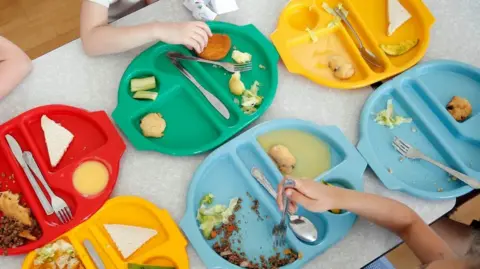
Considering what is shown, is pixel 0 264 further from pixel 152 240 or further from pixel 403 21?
pixel 403 21

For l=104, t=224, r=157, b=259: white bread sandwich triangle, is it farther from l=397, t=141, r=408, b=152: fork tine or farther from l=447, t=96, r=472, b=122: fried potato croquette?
l=447, t=96, r=472, b=122: fried potato croquette

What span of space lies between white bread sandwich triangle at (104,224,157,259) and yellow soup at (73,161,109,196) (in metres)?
0.07

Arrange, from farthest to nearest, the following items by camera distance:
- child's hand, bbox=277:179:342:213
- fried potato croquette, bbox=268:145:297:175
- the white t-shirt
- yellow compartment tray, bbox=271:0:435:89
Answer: the white t-shirt
yellow compartment tray, bbox=271:0:435:89
fried potato croquette, bbox=268:145:297:175
child's hand, bbox=277:179:342:213

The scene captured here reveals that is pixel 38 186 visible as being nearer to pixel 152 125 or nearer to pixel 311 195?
pixel 152 125

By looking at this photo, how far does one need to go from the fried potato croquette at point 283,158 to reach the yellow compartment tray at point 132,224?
24 centimetres

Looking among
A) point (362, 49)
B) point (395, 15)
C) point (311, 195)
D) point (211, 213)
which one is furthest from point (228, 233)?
point (395, 15)

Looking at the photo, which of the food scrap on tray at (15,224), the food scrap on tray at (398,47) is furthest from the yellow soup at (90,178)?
the food scrap on tray at (398,47)

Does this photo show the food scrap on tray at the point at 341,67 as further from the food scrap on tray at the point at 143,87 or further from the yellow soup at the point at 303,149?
the food scrap on tray at the point at 143,87

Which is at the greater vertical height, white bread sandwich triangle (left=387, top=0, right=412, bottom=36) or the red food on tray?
white bread sandwich triangle (left=387, top=0, right=412, bottom=36)

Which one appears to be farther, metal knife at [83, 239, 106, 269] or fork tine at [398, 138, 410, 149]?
fork tine at [398, 138, 410, 149]

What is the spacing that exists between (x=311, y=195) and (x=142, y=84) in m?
0.42

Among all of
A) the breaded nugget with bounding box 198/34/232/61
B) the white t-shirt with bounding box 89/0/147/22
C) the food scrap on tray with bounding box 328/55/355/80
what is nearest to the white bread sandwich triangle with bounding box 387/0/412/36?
the food scrap on tray with bounding box 328/55/355/80

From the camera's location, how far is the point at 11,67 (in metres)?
1.02

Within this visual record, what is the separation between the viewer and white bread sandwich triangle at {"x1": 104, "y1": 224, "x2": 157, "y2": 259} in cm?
88
